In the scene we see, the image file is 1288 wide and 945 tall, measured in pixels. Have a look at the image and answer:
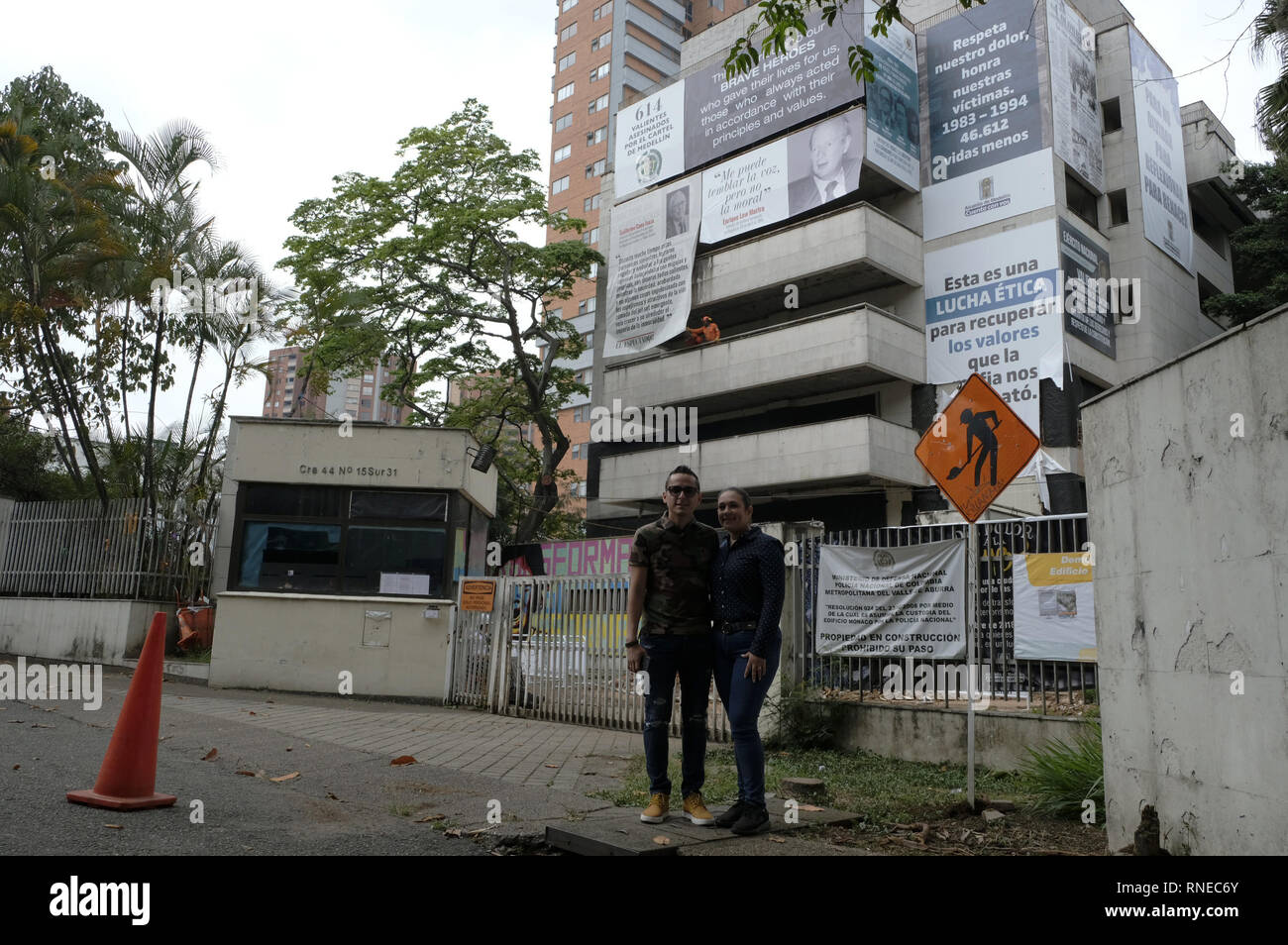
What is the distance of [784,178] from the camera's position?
91.4 ft

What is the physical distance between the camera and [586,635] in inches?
444

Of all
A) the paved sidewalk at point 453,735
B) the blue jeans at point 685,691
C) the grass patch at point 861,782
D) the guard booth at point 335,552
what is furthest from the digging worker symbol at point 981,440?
the guard booth at point 335,552

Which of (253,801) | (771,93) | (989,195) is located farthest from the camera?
(771,93)

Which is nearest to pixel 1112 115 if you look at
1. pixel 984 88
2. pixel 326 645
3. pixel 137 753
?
pixel 984 88

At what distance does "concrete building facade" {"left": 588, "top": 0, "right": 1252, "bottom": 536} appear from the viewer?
24797 millimetres

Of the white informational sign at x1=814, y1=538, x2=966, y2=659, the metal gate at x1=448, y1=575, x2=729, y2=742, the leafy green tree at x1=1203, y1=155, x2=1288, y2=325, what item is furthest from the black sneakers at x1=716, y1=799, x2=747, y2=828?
the leafy green tree at x1=1203, y1=155, x2=1288, y2=325

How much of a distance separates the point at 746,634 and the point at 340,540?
1058cm

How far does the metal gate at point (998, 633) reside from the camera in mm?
8461

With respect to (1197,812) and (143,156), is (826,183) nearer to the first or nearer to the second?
(143,156)

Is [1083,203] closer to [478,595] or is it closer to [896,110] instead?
[896,110]

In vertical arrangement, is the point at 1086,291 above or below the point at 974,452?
above

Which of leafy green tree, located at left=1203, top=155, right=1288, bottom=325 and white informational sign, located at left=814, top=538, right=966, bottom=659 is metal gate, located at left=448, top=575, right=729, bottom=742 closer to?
white informational sign, located at left=814, top=538, right=966, bottom=659

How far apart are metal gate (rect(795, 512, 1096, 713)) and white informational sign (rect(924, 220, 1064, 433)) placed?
1394 cm

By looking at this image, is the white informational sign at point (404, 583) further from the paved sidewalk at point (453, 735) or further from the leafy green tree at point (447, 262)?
the leafy green tree at point (447, 262)
